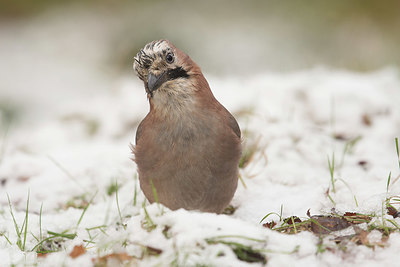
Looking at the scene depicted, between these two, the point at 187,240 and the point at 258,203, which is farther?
the point at 258,203

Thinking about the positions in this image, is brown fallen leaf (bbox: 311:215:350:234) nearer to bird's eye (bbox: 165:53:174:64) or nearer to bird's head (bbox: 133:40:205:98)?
bird's head (bbox: 133:40:205:98)

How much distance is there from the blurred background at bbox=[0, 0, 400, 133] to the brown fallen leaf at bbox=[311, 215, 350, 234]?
15.4 ft

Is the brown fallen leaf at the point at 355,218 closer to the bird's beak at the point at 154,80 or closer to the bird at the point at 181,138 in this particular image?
the bird at the point at 181,138

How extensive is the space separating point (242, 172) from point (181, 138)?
1.17 meters

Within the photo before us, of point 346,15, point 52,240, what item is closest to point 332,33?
point 346,15

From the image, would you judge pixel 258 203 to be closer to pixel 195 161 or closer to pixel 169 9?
pixel 195 161

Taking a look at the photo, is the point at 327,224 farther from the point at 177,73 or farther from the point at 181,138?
the point at 177,73

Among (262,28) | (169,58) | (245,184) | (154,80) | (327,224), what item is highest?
(262,28)

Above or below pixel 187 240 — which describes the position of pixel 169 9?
above

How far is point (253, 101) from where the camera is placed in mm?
5828

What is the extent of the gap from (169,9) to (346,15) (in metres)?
3.73

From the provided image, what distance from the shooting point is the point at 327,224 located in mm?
2842

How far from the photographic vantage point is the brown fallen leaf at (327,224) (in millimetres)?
2787

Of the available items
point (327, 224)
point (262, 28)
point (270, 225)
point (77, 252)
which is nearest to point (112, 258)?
point (77, 252)
